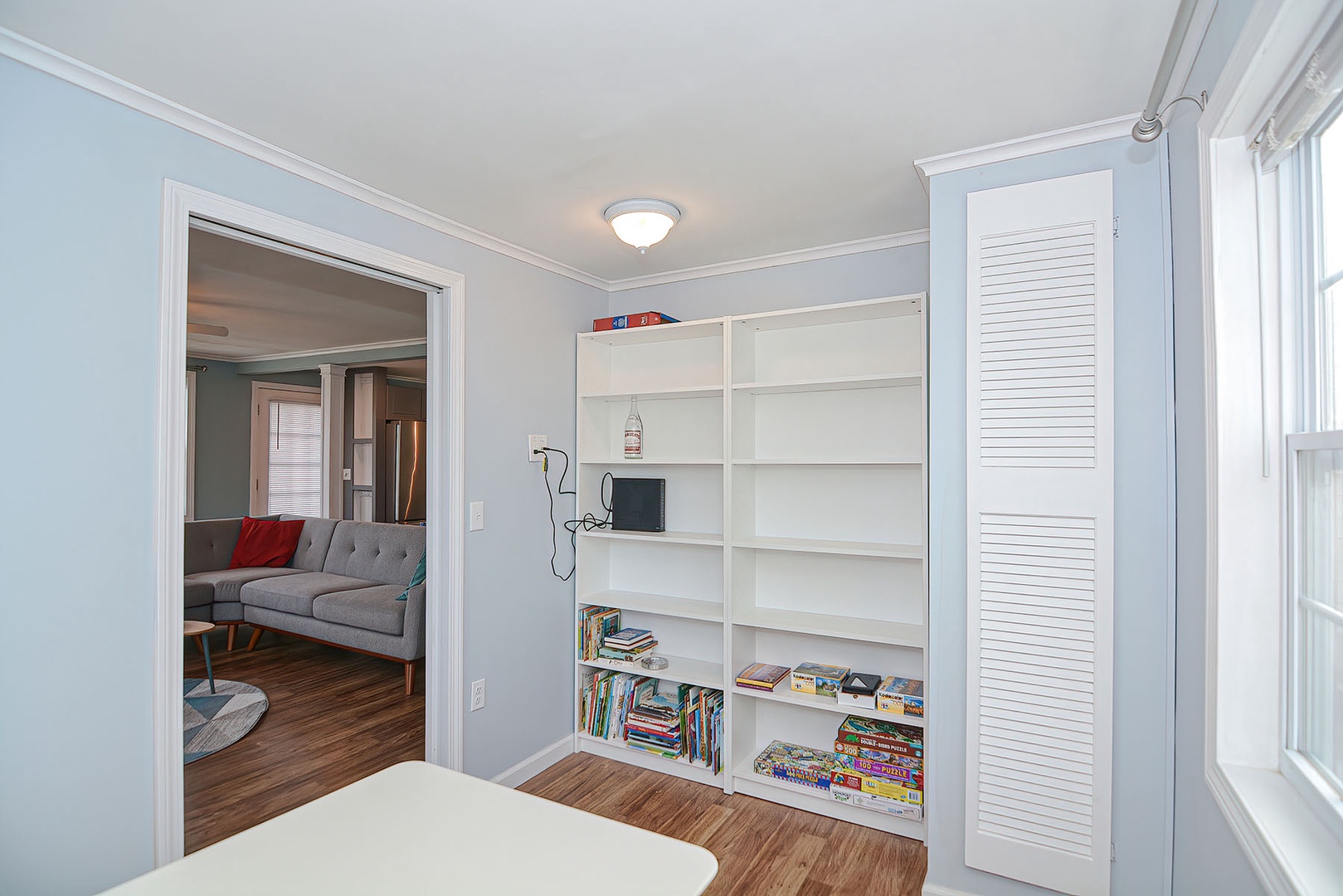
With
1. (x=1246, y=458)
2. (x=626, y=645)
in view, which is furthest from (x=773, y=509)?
(x=1246, y=458)

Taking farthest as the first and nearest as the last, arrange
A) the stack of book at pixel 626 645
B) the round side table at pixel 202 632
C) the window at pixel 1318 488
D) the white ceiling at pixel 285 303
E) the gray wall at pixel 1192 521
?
the round side table at pixel 202 632, the white ceiling at pixel 285 303, the stack of book at pixel 626 645, the gray wall at pixel 1192 521, the window at pixel 1318 488

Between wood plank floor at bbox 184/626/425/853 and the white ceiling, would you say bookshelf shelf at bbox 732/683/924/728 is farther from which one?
the white ceiling

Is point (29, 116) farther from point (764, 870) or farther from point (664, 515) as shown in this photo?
point (764, 870)

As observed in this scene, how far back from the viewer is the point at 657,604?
3.40 metres

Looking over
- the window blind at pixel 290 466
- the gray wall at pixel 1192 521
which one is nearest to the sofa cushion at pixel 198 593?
the window blind at pixel 290 466

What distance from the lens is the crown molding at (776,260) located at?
3014mm

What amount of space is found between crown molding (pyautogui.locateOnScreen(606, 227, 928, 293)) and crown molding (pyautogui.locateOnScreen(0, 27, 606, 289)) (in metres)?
0.78

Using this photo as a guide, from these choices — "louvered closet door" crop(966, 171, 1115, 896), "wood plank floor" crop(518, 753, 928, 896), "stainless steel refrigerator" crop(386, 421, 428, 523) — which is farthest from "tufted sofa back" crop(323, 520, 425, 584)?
"louvered closet door" crop(966, 171, 1115, 896)

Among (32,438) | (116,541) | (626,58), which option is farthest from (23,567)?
(626,58)

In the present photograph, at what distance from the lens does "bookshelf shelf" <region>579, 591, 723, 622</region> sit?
321cm

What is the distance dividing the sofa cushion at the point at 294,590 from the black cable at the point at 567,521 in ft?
6.14

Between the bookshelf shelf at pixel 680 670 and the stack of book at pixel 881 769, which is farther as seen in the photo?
the bookshelf shelf at pixel 680 670

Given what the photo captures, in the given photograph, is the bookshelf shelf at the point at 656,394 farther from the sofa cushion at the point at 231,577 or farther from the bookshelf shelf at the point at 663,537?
the sofa cushion at the point at 231,577

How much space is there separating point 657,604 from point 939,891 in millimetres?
1630
